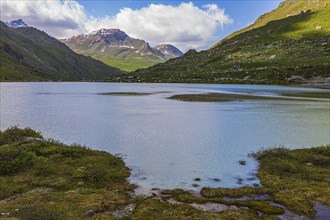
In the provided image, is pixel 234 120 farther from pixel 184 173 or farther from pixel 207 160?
pixel 184 173

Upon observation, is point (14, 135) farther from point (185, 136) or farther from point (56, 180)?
point (185, 136)

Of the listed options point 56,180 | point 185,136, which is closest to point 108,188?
point 56,180

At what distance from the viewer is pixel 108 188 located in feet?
69.4

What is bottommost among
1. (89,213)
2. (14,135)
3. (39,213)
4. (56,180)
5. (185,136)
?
(185,136)

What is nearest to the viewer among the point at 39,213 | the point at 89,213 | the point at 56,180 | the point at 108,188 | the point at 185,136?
the point at 39,213

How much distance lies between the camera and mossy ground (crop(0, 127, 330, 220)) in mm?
16797

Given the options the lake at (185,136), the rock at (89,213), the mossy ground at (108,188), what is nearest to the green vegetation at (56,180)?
the mossy ground at (108,188)

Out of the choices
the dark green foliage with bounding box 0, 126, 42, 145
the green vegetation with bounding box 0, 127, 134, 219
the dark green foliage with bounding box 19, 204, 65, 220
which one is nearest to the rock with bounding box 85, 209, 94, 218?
the green vegetation with bounding box 0, 127, 134, 219

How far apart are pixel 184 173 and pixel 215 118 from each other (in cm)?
3074

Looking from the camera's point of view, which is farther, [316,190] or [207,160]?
[207,160]

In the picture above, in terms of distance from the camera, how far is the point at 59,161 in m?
26.2

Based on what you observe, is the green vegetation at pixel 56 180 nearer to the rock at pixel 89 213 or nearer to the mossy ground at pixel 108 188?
the mossy ground at pixel 108 188

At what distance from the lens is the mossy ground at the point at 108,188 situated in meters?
16.8

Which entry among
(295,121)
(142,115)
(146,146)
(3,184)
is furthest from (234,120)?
(3,184)
